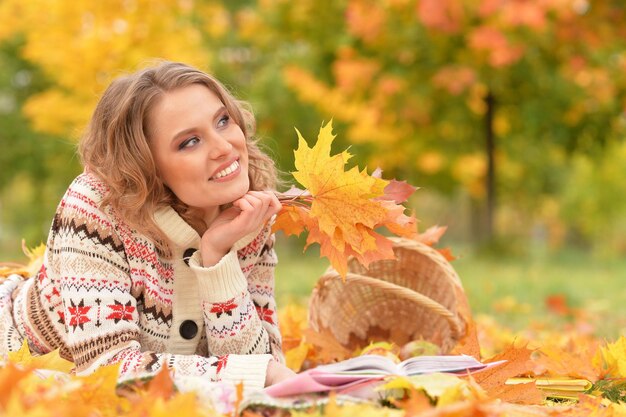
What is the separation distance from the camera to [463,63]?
357 inches

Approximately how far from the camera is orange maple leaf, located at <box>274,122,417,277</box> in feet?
6.88

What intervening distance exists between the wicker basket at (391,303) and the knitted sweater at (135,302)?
0.81 m

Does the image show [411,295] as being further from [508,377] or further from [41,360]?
[41,360]

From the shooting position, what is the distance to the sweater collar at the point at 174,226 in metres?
2.13

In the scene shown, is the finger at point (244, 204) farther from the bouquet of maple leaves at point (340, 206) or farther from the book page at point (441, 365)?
the book page at point (441, 365)

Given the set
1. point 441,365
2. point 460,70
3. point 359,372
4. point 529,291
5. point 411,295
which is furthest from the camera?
point 460,70

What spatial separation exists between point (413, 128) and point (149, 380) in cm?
864

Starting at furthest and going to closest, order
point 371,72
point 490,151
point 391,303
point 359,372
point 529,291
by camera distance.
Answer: point 490,151, point 371,72, point 529,291, point 391,303, point 359,372

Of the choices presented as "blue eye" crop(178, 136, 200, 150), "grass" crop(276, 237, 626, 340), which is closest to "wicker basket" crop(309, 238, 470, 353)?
"grass" crop(276, 237, 626, 340)

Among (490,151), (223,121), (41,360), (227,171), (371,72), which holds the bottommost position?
(41,360)

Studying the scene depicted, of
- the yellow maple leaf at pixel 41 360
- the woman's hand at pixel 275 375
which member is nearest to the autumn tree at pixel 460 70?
the woman's hand at pixel 275 375

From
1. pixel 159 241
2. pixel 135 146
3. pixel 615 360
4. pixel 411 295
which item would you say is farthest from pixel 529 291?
pixel 135 146

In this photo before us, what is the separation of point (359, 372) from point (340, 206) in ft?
1.55

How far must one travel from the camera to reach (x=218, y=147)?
2098 millimetres
